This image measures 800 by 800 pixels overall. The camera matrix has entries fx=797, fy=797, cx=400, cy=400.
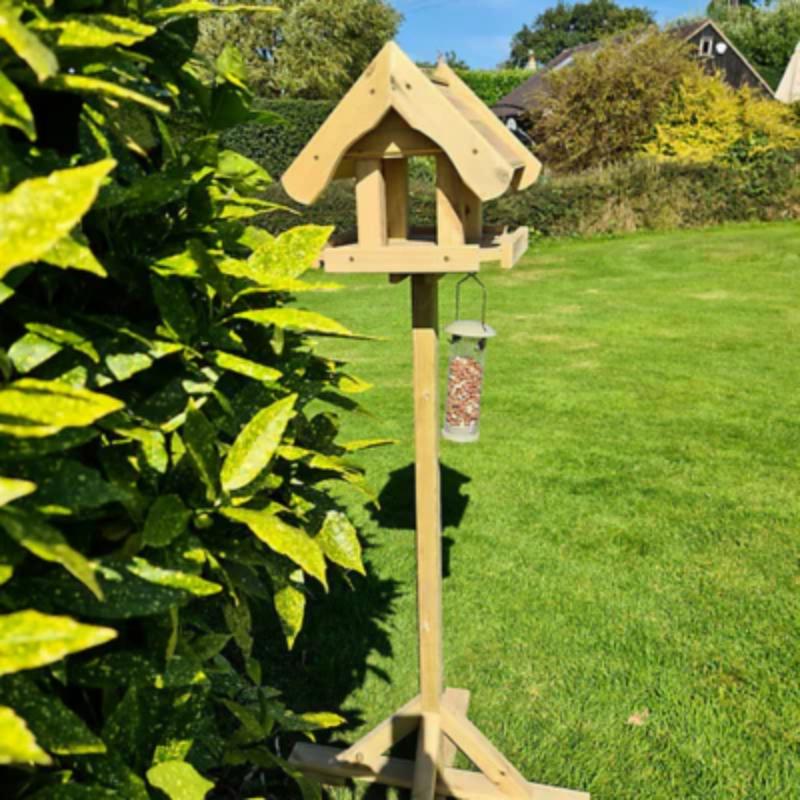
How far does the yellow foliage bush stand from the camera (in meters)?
17.7

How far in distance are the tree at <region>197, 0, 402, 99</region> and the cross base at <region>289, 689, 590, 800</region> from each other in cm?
2976

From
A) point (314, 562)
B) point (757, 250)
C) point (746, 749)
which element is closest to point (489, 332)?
point (746, 749)

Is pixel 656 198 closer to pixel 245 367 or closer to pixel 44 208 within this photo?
pixel 245 367

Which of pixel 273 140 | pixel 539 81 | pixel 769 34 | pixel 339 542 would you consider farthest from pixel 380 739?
pixel 769 34

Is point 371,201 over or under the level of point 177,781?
over

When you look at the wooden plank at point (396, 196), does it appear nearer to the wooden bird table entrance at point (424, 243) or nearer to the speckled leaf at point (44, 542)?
the wooden bird table entrance at point (424, 243)

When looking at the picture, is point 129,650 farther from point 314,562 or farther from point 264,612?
point 264,612

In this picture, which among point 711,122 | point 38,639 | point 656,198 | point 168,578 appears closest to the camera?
point 38,639

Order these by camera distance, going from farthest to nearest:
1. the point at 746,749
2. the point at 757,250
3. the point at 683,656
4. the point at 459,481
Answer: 1. the point at 757,250
2. the point at 459,481
3. the point at 683,656
4. the point at 746,749

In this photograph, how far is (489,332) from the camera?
359 cm

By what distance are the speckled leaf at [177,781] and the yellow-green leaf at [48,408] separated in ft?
1.93

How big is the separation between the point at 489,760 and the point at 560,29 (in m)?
93.4

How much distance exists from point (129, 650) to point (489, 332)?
2.64 m

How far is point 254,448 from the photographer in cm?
123
